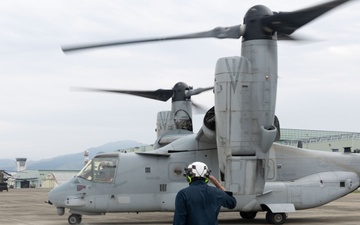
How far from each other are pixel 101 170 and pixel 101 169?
45 mm

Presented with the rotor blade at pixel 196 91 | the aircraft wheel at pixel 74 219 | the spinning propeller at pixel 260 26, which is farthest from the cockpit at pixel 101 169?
the rotor blade at pixel 196 91

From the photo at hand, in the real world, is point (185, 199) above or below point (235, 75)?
below

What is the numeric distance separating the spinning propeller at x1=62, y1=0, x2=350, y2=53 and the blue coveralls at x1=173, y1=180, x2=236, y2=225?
35.8 feet

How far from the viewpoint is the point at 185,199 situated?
616 cm

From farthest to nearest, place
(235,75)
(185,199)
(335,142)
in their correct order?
(335,142), (235,75), (185,199)

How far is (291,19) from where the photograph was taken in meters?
16.9

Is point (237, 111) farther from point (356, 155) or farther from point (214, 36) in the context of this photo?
point (356, 155)

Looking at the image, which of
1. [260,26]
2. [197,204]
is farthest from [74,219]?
[197,204]

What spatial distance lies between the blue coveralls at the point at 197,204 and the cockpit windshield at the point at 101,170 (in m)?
13.6

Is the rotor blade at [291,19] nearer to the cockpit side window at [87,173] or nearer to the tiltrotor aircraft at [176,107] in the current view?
the cockpit side window at [87,173]

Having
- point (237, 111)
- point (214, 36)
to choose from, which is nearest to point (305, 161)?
point (237, 111)

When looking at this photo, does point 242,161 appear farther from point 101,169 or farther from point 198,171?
point 198,171

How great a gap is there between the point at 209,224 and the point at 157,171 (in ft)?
44.8

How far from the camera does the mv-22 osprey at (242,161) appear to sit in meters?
17.1
